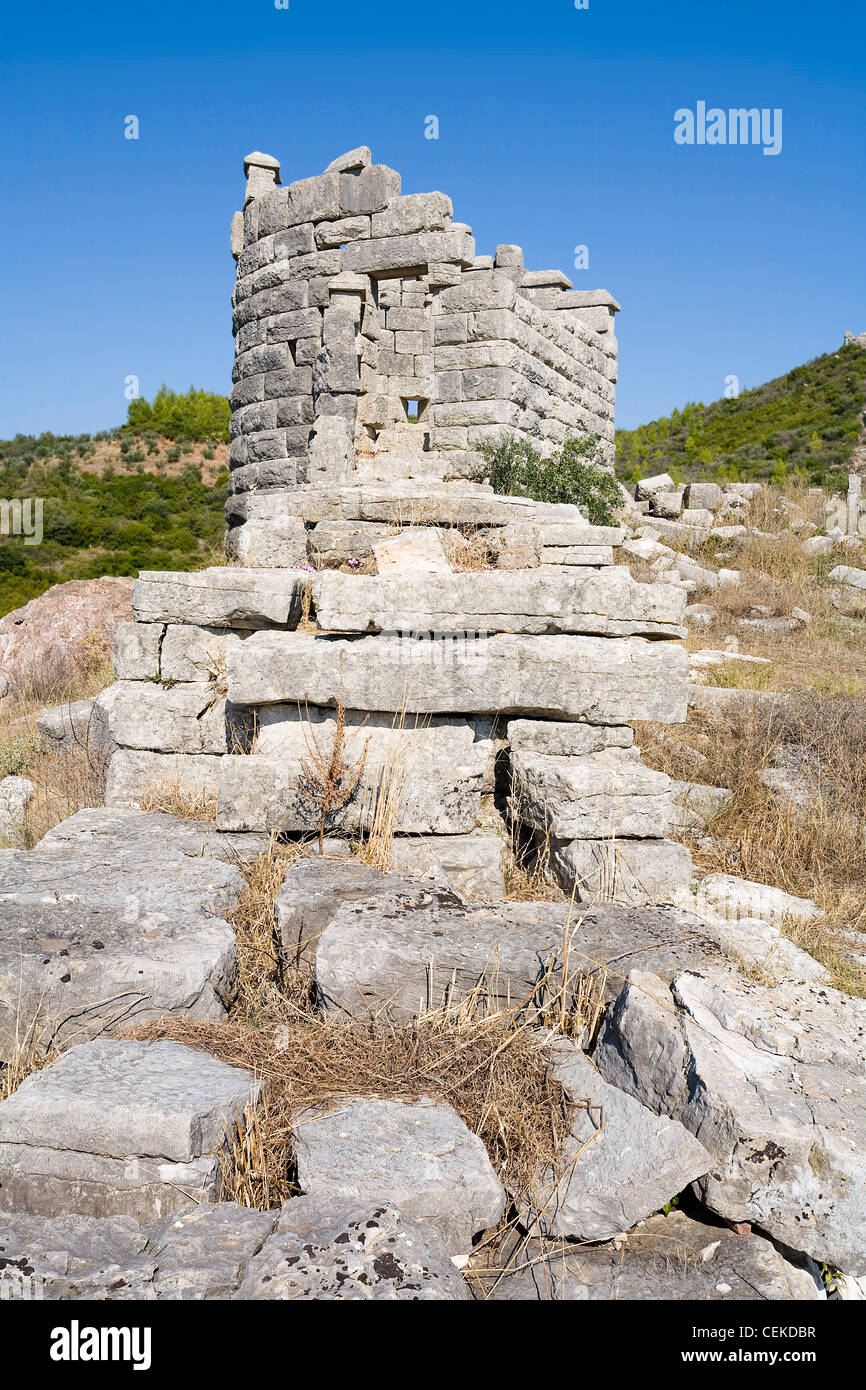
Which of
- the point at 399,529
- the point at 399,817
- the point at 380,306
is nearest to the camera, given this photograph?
the point at 399,817

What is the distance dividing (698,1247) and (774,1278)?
20 cm

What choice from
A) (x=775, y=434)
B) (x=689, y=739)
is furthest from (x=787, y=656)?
(x=775, y=434)

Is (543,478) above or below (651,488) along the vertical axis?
below

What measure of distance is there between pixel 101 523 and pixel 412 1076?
25558mm

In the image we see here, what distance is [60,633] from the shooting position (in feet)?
32.3

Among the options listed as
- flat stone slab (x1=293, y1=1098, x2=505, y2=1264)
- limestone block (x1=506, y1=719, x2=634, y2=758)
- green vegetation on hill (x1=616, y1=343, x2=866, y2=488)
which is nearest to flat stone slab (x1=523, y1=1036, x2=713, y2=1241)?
flat stone slab (x1=293, y1=1098, x2=505, y2=1264)

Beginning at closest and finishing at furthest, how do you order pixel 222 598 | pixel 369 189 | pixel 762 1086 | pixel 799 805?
pixel 762 1086 < pixel 222 598 < pixel 799 805 < pixel 369 189

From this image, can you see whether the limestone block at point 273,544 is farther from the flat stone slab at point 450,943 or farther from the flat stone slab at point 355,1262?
the flat stone slab at point 355,1262

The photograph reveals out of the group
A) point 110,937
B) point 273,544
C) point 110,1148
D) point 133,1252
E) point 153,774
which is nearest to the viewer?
point 133,1252

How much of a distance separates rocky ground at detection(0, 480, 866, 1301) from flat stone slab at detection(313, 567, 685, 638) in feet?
0.49

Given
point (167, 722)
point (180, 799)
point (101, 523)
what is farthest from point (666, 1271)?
point (101, 523)

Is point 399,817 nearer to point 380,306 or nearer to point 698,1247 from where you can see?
point 698,1247

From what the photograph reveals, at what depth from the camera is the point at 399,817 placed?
168 inches

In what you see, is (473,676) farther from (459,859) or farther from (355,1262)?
(355,1262)
